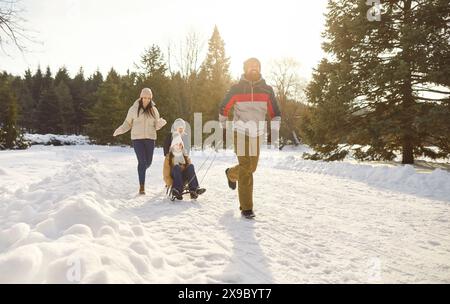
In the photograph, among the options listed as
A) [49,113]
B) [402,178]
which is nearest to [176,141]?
[402,178]

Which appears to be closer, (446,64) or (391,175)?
(391,175)

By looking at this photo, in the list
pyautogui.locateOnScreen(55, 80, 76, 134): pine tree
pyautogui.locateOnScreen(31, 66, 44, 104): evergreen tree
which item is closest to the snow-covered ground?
pyautogui.locateOnScreen(55, 80, 76, 134): pine tree

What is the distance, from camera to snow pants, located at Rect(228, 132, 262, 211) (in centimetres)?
521

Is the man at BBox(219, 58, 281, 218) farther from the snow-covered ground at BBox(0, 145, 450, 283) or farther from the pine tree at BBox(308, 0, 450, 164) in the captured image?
the pine tree at BBox(308, 0, 450, 164)

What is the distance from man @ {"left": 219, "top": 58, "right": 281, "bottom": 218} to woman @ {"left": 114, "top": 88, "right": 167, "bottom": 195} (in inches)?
90.4

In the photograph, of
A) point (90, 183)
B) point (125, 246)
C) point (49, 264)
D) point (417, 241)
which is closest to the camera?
point (49, 264)

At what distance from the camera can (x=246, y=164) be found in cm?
532

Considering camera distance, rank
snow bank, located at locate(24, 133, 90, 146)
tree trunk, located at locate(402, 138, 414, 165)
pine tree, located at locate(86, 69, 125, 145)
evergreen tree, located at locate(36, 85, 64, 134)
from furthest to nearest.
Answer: evergreen tree, located at locate(36, 85, 64, 134)
snow bank, located at locate(24, 133, 90, 146)
pine tree, located at locate(86, 69, 125, 145)
tree trunk, located at locate(402, 138, 414, 165)

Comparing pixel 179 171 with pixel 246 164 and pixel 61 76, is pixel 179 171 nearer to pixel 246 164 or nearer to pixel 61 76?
pixel 246 164

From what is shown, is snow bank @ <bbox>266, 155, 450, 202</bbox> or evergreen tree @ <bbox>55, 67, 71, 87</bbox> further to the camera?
evergreen tree @ <bbox>55, 67, 71, 87</bbox>

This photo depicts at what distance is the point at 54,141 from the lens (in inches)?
1751
